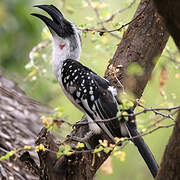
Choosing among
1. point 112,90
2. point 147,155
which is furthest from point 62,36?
point 147,155

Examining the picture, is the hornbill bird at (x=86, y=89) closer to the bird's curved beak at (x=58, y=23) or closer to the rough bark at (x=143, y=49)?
the bird's curved beak at (x=58, y=23)

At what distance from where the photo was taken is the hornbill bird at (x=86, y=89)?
3355mm

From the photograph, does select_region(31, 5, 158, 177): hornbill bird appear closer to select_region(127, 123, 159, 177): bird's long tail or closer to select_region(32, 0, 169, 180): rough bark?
select_region(127, 123, 159, 177): bird's long tail

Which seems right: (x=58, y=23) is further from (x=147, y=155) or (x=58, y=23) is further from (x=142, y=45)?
(x=147, y=155)

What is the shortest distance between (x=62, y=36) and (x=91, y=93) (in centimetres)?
90

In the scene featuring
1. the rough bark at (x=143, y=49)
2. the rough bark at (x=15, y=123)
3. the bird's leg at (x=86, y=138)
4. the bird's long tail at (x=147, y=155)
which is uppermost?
the rough bark at (x=15, y=123)

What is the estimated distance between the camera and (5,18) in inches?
242

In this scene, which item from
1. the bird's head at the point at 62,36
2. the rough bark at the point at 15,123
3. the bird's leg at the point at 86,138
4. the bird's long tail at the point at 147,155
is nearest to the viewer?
the bird's long tail at the point at 147,155

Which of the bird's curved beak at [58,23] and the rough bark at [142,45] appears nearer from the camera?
the rough bark at [142,45]

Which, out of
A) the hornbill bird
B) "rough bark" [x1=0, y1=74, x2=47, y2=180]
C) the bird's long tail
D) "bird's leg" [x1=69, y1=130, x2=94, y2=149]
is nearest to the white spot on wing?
the hornbill bird

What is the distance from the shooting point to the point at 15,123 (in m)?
4.96

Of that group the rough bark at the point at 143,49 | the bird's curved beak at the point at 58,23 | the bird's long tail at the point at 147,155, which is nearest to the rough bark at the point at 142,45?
the rough bark at the point at 143,49

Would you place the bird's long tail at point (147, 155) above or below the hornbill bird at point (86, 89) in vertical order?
below

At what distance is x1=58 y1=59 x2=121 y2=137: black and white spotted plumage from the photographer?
3477mm
